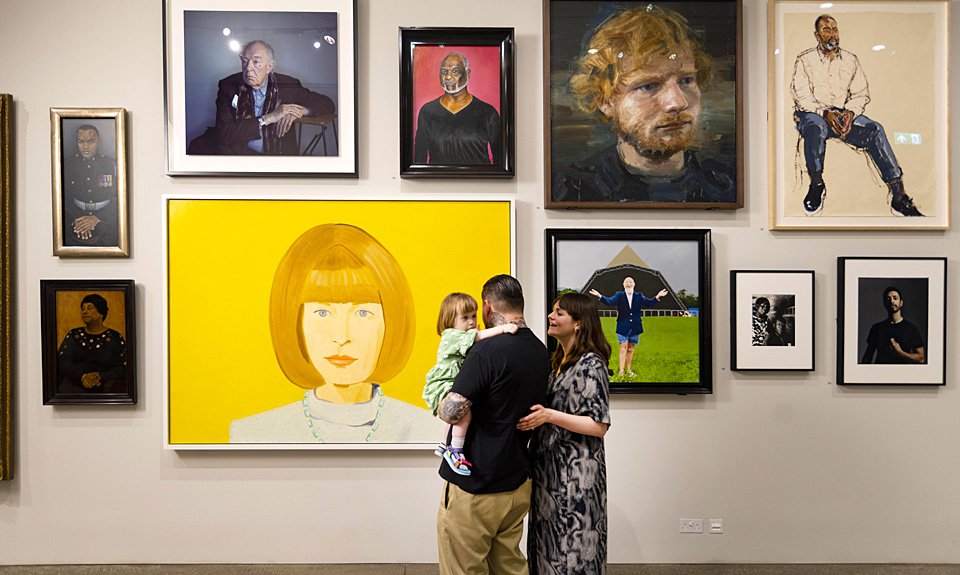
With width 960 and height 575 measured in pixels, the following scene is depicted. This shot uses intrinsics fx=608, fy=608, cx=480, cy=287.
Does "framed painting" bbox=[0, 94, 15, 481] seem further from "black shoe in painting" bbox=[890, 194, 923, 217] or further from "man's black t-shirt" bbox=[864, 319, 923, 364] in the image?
"black shoe in painting" bbox=[890, 194, 923, 217]

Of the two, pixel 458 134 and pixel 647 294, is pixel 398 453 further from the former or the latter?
pixel 458 134

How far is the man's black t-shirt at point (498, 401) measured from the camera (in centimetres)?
220

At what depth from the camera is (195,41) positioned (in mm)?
3201

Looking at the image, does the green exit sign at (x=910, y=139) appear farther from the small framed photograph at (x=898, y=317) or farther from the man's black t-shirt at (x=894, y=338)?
the man's black t-shirt at (x=894, y=338)

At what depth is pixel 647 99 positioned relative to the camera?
3.27 meters

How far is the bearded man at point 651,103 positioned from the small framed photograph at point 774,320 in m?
0.50

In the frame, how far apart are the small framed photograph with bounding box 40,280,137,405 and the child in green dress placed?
1.84 m

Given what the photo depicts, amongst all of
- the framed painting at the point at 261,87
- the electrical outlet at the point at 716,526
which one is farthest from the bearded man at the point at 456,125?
the electrical outlet at the point at 716,526

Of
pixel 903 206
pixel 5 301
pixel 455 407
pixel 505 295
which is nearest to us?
pixel 455 407

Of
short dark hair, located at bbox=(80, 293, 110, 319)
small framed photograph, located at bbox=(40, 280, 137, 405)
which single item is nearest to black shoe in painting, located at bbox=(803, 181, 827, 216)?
small framed photograph, located at bbox=(40, 280, 137, 405)

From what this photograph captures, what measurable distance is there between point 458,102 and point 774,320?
6.73ft

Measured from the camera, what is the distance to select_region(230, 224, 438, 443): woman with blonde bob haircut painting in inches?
126

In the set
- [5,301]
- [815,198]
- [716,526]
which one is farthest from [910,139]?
[5,301]

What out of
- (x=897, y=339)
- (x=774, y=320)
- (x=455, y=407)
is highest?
(x=774, y=320)
